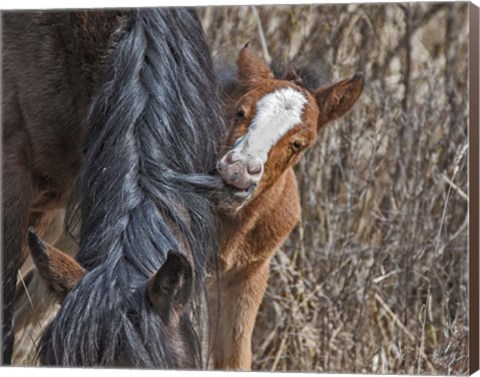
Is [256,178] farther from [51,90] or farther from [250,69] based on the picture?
[51,90]

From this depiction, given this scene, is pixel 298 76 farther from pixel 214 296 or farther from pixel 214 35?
pixel 214 296

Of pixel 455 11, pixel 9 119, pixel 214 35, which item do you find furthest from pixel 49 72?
pixel 455 11

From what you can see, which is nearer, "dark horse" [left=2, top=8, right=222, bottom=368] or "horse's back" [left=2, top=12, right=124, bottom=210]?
"dark horse" [left=2, top=8, right=222, bottom=368]

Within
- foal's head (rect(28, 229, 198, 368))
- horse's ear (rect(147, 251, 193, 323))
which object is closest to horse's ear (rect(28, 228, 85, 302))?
foal's head (rect(28, 229, 198, 368))

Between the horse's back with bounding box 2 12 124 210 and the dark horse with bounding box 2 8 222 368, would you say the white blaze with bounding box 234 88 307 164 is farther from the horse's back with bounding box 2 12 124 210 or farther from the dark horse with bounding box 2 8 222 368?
the horse's back with bounding box 2 12 124 210

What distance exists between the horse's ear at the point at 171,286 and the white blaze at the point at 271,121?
973 mm

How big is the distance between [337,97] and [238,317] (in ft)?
2.93

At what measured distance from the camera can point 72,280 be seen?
296cm

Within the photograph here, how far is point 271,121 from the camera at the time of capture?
3875 millimetres

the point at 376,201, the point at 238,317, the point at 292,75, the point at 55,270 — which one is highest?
the point at 292,75

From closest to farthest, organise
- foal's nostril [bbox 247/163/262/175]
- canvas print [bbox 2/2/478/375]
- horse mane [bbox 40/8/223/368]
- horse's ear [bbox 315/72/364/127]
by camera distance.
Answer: horse mane [bbox 40/8/223/368] → canvas print [bbox 2/2/478/375] → foal's nostril [bbox 247/163/262/175] → horse's ear [bbox 315/72/364/127]

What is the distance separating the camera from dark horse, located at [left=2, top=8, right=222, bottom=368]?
288 centimetres

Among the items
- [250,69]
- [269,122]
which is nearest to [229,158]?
[269,122]

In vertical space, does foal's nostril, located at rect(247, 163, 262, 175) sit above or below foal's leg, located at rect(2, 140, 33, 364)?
above
